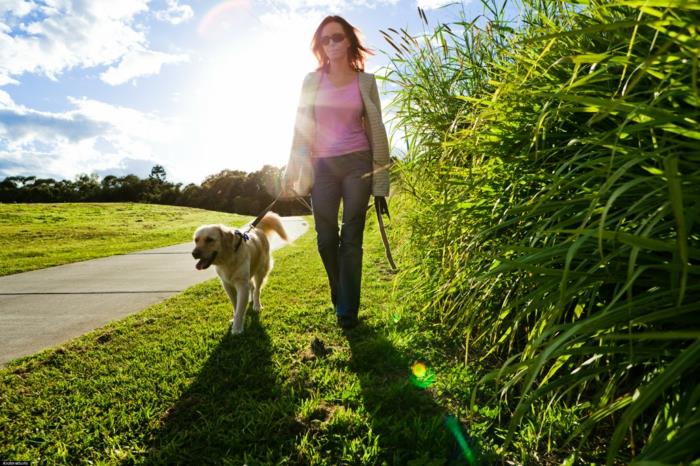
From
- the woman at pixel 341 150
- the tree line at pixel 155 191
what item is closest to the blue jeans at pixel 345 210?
the woman at pixel 341 150

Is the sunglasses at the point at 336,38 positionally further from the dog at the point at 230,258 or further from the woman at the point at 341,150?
the dog at the point at 230,258

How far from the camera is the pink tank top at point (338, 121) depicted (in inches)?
132

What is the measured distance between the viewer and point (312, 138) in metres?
3.55

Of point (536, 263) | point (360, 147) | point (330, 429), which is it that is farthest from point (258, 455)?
point (360, 147)

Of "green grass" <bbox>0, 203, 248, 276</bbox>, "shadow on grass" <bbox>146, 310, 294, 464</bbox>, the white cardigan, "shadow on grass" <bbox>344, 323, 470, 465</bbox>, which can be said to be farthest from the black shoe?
"green grass" <bbox>0, 203, 248, 276</bbox>

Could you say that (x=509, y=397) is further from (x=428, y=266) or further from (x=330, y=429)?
(x=428, y=266)

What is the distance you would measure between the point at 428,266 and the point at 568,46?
164cm

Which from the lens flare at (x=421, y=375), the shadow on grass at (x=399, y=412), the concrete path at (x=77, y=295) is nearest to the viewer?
the shadow on grass at (x=399, y=412)

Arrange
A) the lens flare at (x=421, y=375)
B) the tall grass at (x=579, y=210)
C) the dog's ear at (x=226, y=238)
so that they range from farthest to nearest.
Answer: the dog's ear at (x=226, y=238) < the lens flare at (x=421, y=375) < the tall grass at (x=579, y=210)

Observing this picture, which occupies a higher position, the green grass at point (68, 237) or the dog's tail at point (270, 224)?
the dog's tail at point (270, 224)

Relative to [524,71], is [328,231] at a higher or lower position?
lower

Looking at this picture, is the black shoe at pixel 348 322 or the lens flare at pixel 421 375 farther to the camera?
the black shoe at pixel 348 322

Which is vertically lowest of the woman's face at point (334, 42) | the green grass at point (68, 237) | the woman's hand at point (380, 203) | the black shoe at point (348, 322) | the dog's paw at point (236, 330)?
the dog's paw at point (236, 330)

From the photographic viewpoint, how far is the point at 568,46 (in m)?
1.66
